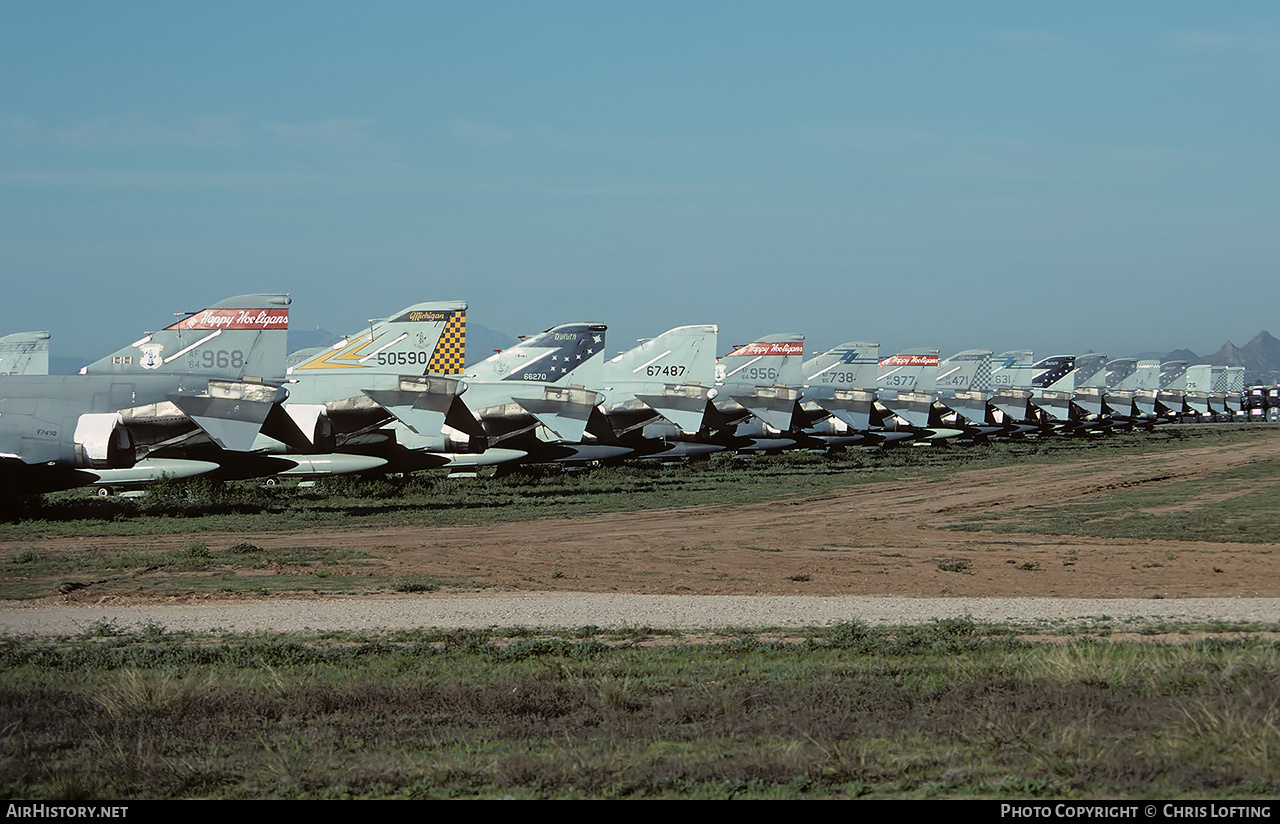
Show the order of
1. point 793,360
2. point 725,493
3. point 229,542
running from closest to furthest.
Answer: point 229,542 < point 725,493 < point 793,360

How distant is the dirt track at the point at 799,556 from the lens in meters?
18.9

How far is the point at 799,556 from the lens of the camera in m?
23.6

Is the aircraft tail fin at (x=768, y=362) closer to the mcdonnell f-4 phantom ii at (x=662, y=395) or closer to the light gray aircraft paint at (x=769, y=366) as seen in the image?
the light gray aircraft paint at (x=769, y=366)

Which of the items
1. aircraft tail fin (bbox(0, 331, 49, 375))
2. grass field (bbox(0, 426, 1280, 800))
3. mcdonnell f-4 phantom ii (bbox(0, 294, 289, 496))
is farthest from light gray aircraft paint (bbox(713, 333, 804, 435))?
grass field (bbox(0, 426, 1280, 800))

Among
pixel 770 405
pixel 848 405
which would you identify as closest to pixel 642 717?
pixel 770 405

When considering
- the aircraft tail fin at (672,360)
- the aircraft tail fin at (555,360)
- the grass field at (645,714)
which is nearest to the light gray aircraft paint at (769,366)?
the aircraft tail fin at (672,360)

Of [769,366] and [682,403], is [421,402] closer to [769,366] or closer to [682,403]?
[682,403]

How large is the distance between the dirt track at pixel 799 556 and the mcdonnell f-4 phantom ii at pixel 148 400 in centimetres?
422

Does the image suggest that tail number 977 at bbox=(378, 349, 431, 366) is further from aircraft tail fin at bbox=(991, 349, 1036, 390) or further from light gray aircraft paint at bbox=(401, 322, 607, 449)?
aircraft tail fin at bbox=(991, 349, 1036, 390)

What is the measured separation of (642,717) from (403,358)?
29.6 m

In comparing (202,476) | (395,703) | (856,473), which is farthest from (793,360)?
(395,703)

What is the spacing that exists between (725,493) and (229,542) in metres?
20.6

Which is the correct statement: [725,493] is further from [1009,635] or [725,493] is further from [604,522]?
[1009,635]

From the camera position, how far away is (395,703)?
33.0 feet
